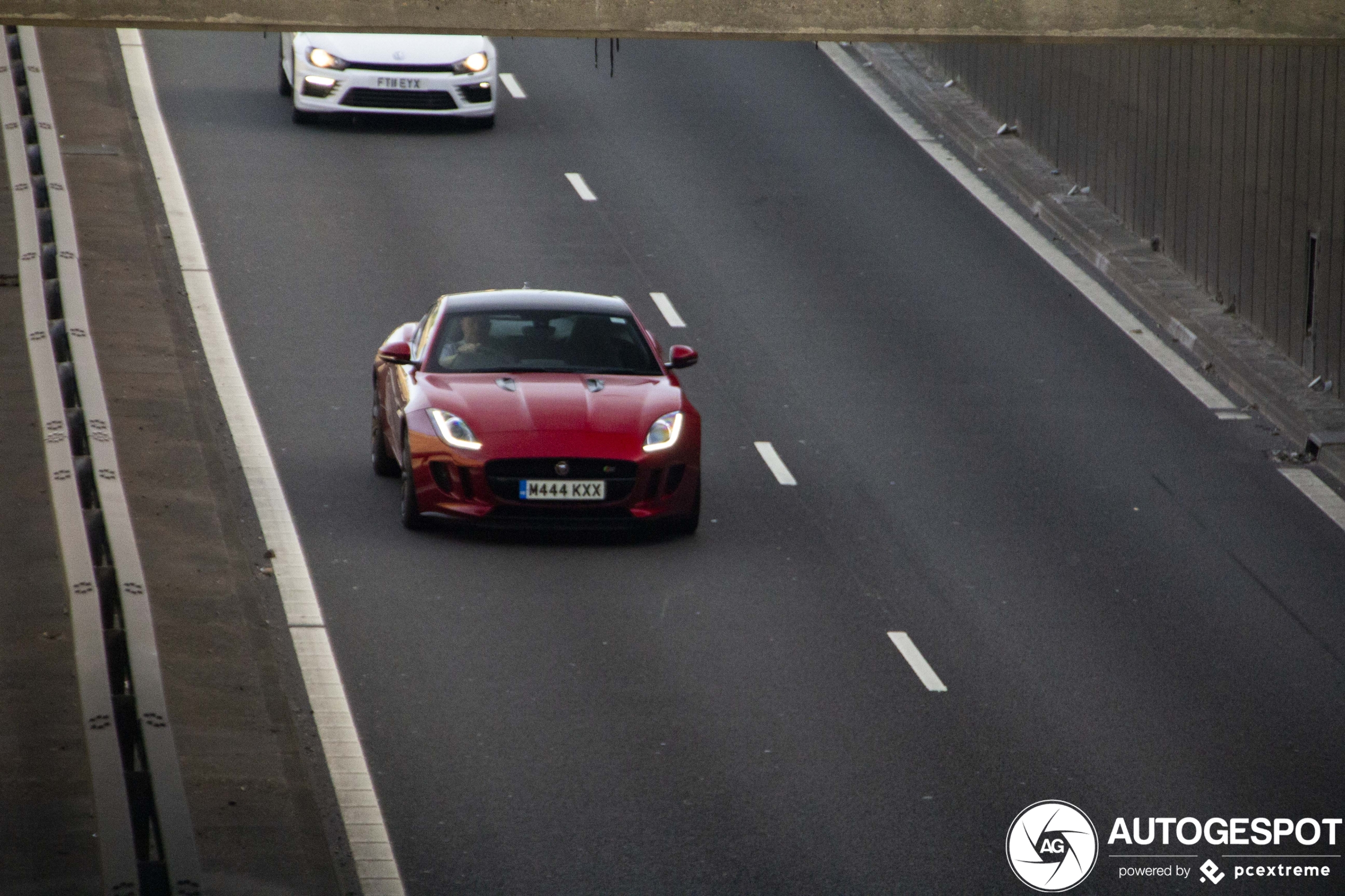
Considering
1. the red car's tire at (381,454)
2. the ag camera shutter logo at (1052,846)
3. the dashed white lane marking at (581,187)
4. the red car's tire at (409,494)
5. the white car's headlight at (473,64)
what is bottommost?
the dashed white lane marking at (581,187)

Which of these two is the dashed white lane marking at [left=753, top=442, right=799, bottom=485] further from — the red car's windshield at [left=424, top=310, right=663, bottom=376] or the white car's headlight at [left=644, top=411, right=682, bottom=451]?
the white car's headlight at [left=644, top=411, right=682, bottom=451]

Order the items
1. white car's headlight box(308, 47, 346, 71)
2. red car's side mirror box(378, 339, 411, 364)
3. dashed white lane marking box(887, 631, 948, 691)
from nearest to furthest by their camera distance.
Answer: dashed white lane marking box(887, 631, 948, 691) → red car's side mirror box(378, 339, 411, 364) → white car's headlight box(308, 47, 346, 71)

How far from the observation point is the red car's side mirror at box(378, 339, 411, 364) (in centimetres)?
1659

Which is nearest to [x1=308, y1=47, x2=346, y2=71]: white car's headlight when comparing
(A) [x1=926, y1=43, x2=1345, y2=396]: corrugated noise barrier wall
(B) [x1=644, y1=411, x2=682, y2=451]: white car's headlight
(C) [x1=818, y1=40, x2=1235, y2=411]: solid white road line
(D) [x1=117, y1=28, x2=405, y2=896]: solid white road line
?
(D) [x1=117, y1=28, x2=405, y2=896]: solid white road line

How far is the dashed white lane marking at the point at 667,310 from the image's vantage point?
21875 millimetres

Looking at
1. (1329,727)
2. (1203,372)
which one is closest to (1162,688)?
(1329,727)

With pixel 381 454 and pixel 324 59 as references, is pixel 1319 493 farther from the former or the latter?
pixel 324 59

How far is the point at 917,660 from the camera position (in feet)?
44.9

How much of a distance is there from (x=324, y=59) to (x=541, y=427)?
14053 mm

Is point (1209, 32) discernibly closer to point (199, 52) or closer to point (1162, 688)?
point (1162, 688)

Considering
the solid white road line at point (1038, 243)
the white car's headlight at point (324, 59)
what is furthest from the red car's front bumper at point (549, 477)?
the white car's headlight at point (324, 59)

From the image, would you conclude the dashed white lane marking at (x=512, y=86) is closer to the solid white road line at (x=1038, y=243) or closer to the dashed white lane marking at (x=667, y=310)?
the solid white road line at (x=1038, y=243)

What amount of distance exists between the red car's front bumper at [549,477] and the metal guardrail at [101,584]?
80.1 inches

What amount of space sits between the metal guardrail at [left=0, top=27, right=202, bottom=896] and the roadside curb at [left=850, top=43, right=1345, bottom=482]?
944cm
